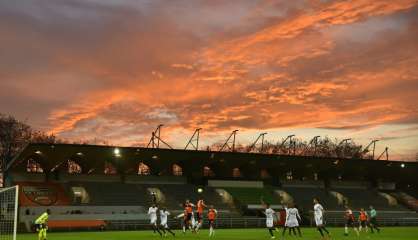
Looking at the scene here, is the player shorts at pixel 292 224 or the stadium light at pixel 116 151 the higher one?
the stadium light at pixel 116 151

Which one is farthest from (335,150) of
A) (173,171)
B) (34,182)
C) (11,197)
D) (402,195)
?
(11,197)

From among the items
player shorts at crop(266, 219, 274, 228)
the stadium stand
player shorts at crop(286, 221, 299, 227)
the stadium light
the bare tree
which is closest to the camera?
player shorts at crop(286, 221, 299, 227)

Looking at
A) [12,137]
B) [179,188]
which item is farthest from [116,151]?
[12,137]

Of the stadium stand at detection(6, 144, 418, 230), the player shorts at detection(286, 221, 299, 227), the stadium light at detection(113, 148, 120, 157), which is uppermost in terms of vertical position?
the stadium light at detection(113, 148, 120, 157)

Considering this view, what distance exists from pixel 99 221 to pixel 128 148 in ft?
43.7

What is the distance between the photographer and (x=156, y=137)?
80625 millimetres

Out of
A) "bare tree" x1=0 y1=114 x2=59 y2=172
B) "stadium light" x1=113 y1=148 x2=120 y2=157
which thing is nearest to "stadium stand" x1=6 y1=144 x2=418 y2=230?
"stadium light" x1=113 y1=148 x2=120 y2=157

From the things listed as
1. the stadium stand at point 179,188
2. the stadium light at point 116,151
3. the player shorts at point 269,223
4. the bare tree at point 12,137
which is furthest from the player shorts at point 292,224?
the bare tree at point 12,137

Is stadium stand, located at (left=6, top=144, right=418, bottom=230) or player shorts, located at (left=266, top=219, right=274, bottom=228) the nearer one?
player shorts, located at (left=266, top=219, right=274, bottom=228)

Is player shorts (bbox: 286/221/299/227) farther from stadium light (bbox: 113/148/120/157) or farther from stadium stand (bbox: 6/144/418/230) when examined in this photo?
stadium light (bbox: 113/148/120/157)

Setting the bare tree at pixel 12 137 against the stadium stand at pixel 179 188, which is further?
the bare tree at pixel 12 137

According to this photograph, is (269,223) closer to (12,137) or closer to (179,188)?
(179,188)

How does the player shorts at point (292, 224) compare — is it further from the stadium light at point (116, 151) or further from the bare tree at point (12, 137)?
the bare tree at point (12, 137)

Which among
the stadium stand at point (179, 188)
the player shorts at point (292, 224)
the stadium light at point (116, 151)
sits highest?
the stadium light at point (116, 151)
